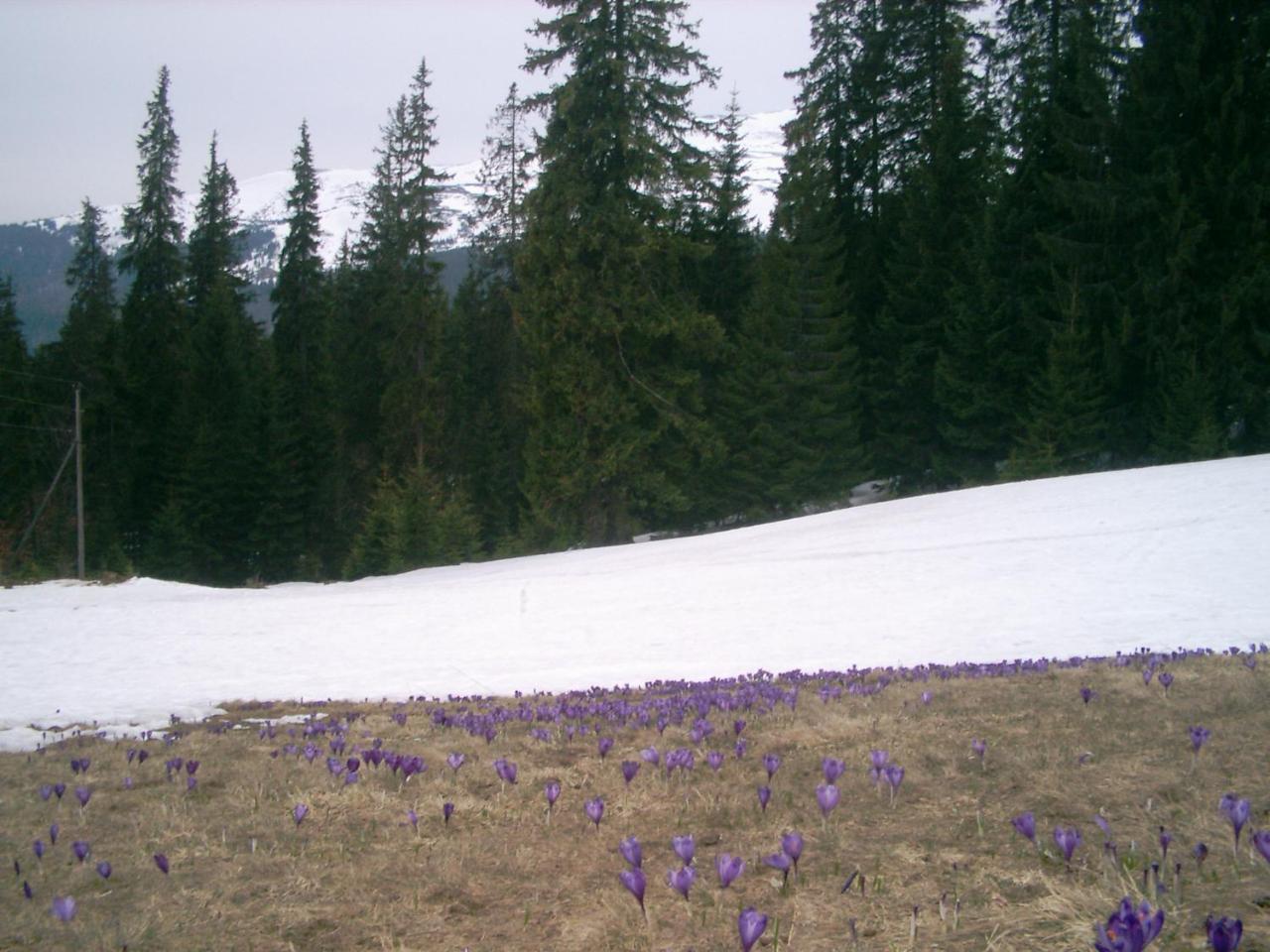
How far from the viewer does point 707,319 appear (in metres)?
30.0

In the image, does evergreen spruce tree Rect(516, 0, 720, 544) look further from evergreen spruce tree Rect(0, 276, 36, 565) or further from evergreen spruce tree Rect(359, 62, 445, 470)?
evergreen spruce tree Rect(0, 276, 36, 565)

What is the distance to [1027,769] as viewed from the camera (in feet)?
13.3

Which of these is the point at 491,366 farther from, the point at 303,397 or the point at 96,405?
the point at 96,405

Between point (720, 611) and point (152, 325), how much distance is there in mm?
40796

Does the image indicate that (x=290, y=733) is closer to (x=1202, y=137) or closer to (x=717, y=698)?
(x=717, y=698)

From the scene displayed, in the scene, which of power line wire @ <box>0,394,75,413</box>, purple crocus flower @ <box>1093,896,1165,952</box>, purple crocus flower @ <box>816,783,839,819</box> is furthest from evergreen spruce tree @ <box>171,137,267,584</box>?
purple crocus flower @ <box>1093,896,1165,952</box>

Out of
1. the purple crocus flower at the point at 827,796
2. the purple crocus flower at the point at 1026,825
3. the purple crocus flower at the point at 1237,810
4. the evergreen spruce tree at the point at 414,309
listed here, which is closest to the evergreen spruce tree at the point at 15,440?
the evergreen spruce tree at the point at 414,309

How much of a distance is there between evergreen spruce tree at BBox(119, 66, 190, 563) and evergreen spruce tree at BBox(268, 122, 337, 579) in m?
4.93

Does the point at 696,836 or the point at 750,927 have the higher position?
the point at 750,927

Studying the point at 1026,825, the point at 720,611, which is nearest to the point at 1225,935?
the point at 1026,825

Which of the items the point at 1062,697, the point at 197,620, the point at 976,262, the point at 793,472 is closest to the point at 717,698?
the point at 1062,697

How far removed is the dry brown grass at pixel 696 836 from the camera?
281 cm

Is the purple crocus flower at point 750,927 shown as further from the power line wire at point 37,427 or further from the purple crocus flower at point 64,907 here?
the power line wire at point 37,427

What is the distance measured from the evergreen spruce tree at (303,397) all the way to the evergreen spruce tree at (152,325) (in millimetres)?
4930
